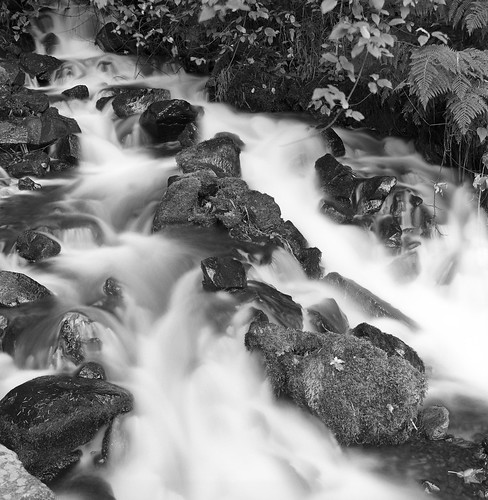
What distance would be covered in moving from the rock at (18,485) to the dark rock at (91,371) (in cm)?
113

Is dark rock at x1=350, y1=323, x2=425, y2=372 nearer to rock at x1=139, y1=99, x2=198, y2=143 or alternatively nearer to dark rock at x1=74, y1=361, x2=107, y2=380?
dark rock at x1=74, y1=361, x2=107, y2=380

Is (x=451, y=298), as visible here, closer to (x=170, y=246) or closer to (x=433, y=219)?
(x=433, y=219)

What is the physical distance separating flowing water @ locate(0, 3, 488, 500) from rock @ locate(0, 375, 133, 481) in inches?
6.8

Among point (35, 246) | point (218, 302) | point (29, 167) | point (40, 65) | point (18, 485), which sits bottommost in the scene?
point (29, 167)

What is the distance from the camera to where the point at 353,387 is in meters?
3.69

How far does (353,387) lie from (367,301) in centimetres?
158

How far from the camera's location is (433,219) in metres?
6.34

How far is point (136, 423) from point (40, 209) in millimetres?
3301

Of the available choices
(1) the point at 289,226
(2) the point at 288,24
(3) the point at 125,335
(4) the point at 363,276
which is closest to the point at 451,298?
(4) the point at 363,276

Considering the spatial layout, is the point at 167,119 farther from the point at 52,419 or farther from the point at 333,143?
the point at 52,419

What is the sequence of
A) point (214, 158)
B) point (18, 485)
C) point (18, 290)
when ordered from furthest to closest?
1. point (214, 158)
2. point (18, 290)
3. point (18, 485)

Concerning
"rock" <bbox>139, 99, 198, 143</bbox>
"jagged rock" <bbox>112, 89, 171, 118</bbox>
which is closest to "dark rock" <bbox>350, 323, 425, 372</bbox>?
"rock" <bbox>139, 99, 198, 143</bbox>

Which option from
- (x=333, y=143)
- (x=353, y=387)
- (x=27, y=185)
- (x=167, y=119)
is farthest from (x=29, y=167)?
(x=353, y=387)

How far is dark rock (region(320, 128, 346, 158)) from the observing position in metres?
7.60
